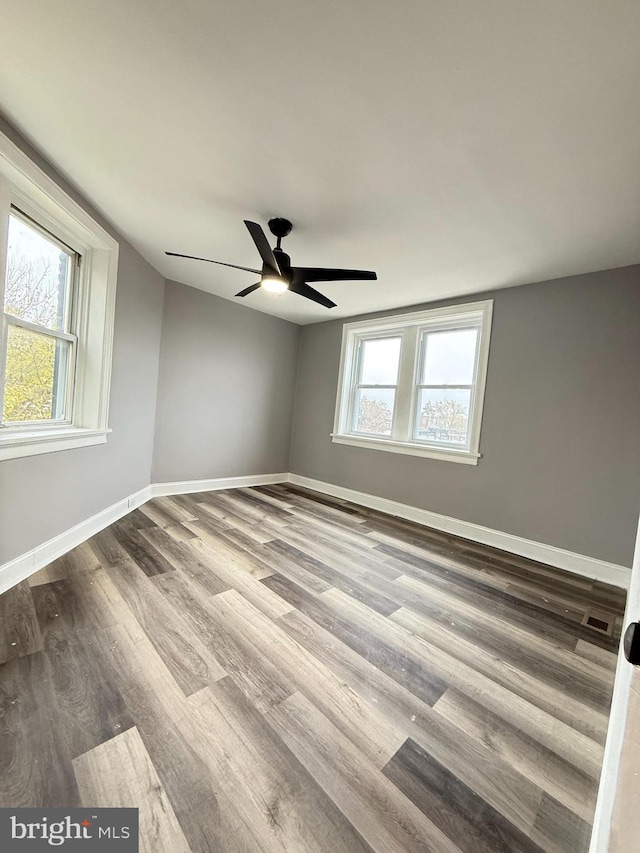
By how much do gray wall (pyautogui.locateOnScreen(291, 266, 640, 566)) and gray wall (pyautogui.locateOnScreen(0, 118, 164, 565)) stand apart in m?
3.17

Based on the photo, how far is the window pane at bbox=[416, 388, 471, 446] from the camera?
354 centimetres

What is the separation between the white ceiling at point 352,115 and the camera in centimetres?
114

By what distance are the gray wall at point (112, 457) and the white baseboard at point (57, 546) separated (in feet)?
0.15

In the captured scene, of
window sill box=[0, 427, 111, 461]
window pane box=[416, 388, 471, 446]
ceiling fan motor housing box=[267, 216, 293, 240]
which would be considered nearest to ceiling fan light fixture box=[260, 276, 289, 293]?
ceiling fan motor housing box=[267, 216, 293, 240]

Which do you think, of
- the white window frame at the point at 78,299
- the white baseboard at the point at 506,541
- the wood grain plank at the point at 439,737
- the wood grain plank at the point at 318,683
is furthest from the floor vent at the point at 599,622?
the white window frame at the point at 78,299

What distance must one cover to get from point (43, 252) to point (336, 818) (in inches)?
133

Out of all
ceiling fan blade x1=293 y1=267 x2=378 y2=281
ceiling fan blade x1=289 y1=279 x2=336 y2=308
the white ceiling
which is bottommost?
ceiling fan blade x1=289 y1=279 x2=336 y2=308

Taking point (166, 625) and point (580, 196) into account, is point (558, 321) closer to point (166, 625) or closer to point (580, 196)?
point (580, 196)

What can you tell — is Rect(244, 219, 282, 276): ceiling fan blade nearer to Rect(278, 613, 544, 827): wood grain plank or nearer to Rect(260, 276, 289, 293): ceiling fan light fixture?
Rect(260, 276, 289, 293): ceiling fan light fixture

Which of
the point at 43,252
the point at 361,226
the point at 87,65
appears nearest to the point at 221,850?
the point at 87,65

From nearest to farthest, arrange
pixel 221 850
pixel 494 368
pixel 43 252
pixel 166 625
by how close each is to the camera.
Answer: pixel 221 850, pixel 166 625, pixel 43 252, pixel 494 368

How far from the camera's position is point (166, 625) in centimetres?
168

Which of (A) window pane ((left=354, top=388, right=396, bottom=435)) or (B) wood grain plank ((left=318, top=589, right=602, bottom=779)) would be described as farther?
(A) window pane ((left=354, top=388, right=396, bottom=435))

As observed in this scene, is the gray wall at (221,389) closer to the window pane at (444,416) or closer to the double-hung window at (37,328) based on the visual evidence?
the double-hung window at (37,328)
